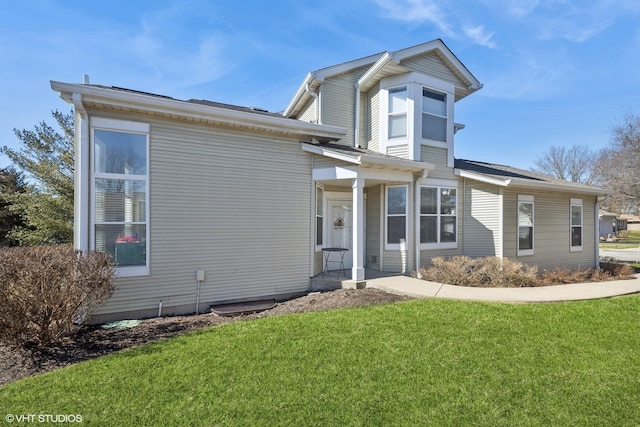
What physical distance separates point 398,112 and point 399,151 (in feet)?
3.95

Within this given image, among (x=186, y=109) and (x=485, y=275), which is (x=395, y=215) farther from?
(x=186, y=109)

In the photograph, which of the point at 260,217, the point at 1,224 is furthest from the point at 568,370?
the point at 1,224

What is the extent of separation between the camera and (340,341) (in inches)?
177

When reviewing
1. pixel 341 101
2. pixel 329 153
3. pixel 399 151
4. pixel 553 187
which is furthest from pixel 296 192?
pixel 553 187

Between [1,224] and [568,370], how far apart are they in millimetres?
26150

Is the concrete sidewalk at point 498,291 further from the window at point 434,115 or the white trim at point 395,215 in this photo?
the window at point 434,115

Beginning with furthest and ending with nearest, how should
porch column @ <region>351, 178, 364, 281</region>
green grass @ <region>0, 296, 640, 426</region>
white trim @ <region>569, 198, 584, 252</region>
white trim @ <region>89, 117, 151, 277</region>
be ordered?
1. white trim @ <region>569, 198, 584, 252</region>
2. porch column @ <region>351, 178, 364, 281</region>
3. white trim @ <region>89, 117, 151, 277</region>
4. green grass @ <region>0, 296, 640, 426</region>

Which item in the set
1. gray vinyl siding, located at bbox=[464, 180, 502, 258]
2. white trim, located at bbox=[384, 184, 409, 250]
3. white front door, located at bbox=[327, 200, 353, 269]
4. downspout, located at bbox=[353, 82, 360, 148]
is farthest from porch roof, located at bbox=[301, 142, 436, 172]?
gray vinyl siding, located at bbox=[464, 180, 502, 258]

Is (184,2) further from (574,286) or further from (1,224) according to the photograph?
(1,224)

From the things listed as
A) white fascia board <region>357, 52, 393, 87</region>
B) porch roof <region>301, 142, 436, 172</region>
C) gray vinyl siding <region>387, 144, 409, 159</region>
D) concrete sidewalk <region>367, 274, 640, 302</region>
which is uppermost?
white fascia board <region>357, 52, 393, 87</region>

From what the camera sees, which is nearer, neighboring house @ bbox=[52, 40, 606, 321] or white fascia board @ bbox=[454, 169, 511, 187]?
neighboring house @ bbox=[52, 40, 606, 321]

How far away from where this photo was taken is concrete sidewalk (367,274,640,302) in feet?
21.6

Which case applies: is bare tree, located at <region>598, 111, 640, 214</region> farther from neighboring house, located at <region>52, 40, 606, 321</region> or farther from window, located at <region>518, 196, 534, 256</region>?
window, located at <region>518, 196, 534, 256</region>

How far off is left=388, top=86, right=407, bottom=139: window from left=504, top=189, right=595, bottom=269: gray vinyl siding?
390 cm
